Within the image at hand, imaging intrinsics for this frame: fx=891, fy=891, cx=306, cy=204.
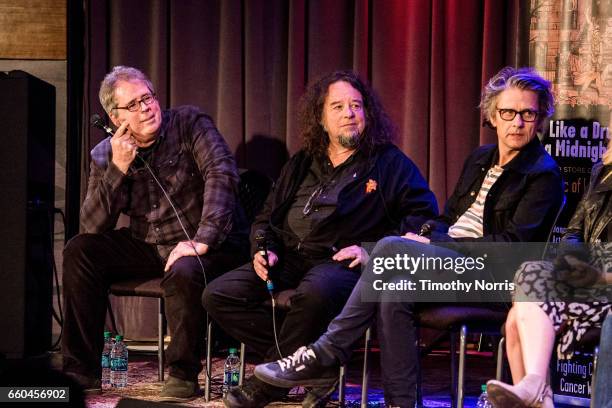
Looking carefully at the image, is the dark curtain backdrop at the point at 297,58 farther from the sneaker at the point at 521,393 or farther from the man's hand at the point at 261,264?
the sneaker at the point at 521,393

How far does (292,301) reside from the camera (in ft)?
11.1

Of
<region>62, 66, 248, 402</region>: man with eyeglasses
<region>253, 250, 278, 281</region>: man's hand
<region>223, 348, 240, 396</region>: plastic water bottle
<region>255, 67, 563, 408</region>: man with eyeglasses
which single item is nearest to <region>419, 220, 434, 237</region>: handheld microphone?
<region>255, 67, 563, 408</region>: man with eyeglasses

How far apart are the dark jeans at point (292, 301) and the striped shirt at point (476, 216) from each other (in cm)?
44

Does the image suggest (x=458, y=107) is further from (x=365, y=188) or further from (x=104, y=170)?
(x=104, y=170)

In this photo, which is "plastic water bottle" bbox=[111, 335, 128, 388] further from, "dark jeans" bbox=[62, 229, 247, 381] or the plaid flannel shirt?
the plaid flannel shirt

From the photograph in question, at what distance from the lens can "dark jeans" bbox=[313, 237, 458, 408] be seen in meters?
3.07

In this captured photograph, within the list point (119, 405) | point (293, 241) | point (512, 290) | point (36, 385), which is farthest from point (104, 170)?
point (36, 385)

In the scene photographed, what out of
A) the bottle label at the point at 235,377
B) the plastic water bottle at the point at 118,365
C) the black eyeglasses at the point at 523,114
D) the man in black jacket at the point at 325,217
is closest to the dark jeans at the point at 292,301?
the man in black jacket at the point at 325,217

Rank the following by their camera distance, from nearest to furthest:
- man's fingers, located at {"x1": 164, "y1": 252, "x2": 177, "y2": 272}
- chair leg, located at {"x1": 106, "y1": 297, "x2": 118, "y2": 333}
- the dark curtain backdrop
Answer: man's fingers, located at {"x1": 164, "y1": 252, "x2": 177, "y2": 272} → the dark curtain backdrop → chair leg, located at {"x1": 106, "y1": 297, "x2": 118, "y2": 333}

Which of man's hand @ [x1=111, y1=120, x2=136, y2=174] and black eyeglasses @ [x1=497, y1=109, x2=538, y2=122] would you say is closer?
black eyeglasses @ [x1=497, y1=109, x2=538, y2=122]

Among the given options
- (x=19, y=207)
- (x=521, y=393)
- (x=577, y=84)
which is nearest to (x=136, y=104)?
(x=19, y=207)

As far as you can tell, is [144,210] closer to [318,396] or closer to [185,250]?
[185,250]

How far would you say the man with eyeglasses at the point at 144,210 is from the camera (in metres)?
3.82

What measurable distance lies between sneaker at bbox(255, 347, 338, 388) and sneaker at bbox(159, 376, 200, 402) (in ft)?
1.73
